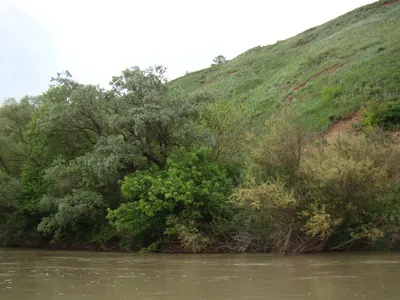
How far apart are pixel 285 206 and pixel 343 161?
3.02m

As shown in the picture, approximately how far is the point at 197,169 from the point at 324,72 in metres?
25.6

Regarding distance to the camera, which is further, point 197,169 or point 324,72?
point 324,72

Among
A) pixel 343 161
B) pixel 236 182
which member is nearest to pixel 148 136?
pixel 236 182

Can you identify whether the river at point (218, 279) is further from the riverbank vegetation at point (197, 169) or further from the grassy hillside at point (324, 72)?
the grassy hillside at point (324, 72)

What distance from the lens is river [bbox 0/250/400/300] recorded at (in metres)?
10.4

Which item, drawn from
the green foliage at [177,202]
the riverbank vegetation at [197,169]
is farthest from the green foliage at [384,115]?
the green foliage at [177,202]

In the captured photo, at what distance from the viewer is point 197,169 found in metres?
25.6

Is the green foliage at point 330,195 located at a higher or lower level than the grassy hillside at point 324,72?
lower

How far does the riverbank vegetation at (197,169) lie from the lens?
20.2m

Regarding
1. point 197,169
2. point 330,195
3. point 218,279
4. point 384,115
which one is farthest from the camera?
point 384,115

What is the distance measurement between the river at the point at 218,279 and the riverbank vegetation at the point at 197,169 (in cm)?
266

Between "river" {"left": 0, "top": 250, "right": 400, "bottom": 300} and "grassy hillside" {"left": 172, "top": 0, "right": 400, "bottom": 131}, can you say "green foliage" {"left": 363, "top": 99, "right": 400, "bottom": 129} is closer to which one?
"grassy hillside" {"left": 172, "top": 0, "right": 400, "bottom": 131}

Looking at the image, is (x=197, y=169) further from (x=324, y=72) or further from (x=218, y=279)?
(x=324, y=72)

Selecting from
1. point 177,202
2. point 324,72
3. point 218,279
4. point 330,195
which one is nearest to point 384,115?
point 330,195
